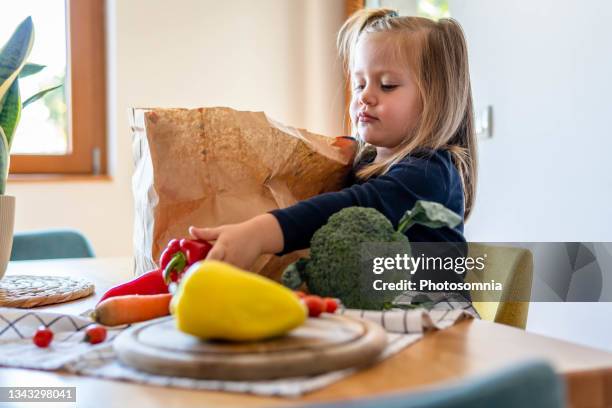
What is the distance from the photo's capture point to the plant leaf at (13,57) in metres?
1.12

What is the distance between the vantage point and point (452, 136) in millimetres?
1275

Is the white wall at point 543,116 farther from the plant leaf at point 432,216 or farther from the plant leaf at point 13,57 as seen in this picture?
the plant leaf at point 13,57

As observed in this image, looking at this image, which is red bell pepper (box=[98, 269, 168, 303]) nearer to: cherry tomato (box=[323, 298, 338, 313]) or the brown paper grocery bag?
the brown paper grocery bag

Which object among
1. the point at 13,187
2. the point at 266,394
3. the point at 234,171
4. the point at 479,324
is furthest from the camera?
the point at 13,187

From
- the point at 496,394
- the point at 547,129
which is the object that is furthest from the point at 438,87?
the point at 547,129

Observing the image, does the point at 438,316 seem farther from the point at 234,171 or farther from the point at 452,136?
the point at 452,136

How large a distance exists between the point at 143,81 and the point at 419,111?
2.29 metres

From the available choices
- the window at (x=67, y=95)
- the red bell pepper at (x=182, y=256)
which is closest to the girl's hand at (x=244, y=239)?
the red bell pepper at (x=182, y=256)

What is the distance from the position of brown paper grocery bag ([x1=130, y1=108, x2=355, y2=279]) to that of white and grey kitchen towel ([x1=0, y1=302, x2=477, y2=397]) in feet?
0.82

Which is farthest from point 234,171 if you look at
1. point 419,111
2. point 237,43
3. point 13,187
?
point 237,43

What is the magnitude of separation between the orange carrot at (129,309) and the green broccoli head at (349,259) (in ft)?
0.56

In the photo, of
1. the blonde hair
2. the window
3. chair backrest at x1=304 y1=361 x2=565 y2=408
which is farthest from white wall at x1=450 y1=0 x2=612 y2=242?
chair backrest at x1=304 y1=361 x2=565 y2=408

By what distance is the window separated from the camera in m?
3.21

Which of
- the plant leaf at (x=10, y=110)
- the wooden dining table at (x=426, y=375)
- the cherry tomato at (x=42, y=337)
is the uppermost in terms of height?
the plant leaf at (x=10, y=110)
